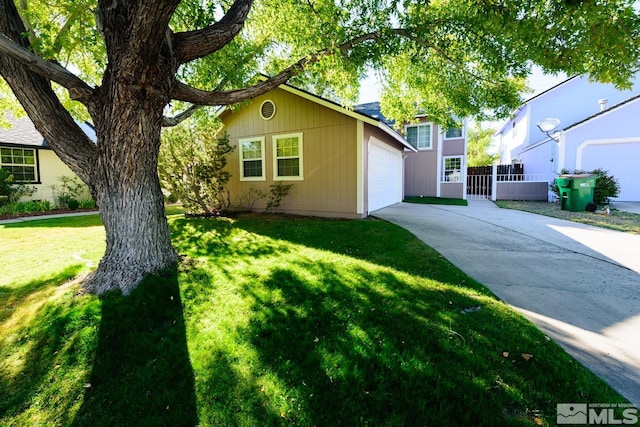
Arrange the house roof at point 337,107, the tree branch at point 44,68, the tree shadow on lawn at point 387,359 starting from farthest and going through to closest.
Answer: the house roof at point 337,107 < the tree branch at point 44,68 < the tree shadow on lawn at point 387,359

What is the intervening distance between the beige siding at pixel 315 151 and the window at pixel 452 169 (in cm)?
1028

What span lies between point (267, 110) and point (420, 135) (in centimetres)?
1026

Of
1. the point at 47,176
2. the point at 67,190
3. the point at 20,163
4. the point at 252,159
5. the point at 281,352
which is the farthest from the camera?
the point at 67,190

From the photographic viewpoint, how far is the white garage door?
12570 mm

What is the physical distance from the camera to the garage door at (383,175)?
9867 mm

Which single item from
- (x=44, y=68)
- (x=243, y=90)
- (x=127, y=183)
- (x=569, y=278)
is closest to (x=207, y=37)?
(x=243, y=90)

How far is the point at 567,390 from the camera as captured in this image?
79.1 inches

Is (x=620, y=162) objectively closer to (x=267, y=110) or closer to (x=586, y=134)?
(x=586, y=134)

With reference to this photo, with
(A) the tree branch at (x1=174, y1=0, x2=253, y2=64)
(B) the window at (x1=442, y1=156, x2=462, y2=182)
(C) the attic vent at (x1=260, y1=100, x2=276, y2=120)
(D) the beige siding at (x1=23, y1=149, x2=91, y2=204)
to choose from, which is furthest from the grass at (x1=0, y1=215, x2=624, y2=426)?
(B) the window at (x1=442, y1=156, x2=462, y2=182)

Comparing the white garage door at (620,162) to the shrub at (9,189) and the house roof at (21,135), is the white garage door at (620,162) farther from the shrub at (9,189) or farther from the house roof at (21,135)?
the shrub at (9,189)

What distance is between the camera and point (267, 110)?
10.0m

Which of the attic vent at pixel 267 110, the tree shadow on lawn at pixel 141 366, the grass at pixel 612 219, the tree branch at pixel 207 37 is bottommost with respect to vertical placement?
the tree shadow on lawn at pixel 141 366

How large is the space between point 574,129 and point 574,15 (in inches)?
517

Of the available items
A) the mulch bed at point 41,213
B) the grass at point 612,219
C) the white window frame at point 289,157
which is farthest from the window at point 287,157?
the mulch bed at point 41,213
